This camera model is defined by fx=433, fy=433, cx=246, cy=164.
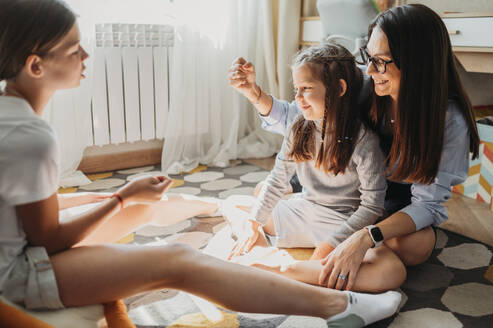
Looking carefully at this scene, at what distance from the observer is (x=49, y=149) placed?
29.0 inches

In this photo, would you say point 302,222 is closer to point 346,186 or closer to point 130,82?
point 346,186

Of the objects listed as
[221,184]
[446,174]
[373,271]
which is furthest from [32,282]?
[221,184]

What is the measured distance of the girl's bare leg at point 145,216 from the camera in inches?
42.6

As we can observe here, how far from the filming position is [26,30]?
0.76 metres

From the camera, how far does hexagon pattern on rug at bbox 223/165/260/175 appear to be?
7.67 ft

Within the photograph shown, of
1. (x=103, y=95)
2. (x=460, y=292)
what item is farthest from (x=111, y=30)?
(x=460, y=292)

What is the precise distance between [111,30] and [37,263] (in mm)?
1694

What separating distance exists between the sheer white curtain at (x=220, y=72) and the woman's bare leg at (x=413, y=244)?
138cm

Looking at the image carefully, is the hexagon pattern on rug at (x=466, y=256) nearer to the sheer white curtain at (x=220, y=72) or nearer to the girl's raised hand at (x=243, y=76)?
the girl's raised hand at (x=243, y=76)

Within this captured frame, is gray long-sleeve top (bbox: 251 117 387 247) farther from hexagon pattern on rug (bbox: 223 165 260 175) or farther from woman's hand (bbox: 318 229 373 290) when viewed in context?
hexagon pattern on rug (bbox: 223 165 260 175)

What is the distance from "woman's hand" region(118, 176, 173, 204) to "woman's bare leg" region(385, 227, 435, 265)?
0.69m

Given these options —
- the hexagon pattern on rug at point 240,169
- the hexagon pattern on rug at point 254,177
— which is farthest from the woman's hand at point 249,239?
the hexagon pattern on rug at point 240,169

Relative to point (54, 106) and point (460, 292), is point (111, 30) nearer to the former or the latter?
point (54, 106)

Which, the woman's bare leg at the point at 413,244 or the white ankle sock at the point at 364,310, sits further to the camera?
the woman's bare leg at the point at 413,244
